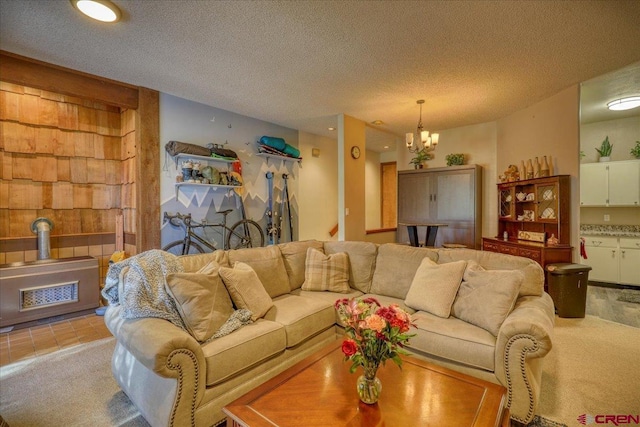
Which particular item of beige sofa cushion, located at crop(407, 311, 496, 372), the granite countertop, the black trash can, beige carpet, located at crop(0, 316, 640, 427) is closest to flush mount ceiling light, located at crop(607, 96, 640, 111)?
the granite countertop

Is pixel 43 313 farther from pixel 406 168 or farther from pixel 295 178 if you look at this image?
pixel 406 168

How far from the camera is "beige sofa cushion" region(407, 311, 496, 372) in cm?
182

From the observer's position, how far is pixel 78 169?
382 centimetres

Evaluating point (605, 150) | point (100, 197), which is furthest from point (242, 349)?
point (605, 150)

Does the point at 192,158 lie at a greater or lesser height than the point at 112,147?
lesser

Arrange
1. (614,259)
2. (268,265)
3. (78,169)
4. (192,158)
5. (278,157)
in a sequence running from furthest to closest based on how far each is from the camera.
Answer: (278,157), (614,259), (192,158), (78,169), (268,265)

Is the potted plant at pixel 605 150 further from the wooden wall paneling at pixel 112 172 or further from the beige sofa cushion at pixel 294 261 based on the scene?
the wooden wall paneling at pixel 112 172

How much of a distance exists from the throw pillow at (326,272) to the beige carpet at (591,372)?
1707 millimetres

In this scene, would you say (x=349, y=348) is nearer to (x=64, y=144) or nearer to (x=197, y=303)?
(x=197, y=303)

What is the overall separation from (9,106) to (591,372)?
20.6 feet

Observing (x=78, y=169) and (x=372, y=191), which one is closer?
(x=78, y=169)

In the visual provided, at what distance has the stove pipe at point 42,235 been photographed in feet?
11.2

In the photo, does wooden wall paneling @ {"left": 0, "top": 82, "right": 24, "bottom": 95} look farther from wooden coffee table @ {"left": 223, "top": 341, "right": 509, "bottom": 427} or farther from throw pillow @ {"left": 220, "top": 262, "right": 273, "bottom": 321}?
wooden coffee table @ {"left": 223, "top": 341, "right": 509, "bottom": 427}

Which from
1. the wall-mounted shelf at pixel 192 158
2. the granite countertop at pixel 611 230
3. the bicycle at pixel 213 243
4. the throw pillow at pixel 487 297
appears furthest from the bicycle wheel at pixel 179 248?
the granite countertop at pixel 611 230
